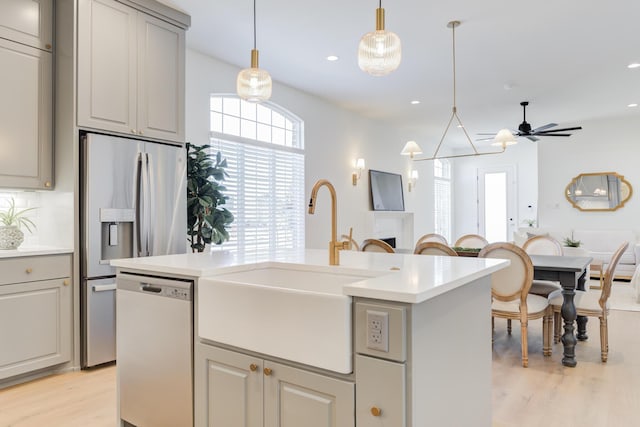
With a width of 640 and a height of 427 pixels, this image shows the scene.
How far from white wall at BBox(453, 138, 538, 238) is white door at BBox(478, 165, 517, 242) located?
10 centimetres

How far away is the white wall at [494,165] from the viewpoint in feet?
33.2

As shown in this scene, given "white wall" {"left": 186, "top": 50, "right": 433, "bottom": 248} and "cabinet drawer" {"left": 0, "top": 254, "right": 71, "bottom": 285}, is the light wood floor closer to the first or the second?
"cabinet drawer" {"left": 0, "top": 254, "right": 71, "bottom": 285}

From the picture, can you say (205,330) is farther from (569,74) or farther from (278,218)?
(569,74)

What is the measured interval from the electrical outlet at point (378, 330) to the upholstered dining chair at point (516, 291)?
2.32m

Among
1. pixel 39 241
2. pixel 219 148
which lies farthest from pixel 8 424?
pixel 219 148

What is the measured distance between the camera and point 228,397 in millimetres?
1769

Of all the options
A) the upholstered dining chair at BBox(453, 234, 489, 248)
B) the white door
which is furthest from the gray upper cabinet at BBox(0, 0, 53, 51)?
the white door

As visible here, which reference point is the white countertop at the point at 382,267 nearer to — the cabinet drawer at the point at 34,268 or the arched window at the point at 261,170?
the cabinet drawer at the point at 34,268

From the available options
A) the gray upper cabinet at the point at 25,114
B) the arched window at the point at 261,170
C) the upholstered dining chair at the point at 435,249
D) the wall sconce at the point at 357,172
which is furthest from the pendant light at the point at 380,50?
the wall sconce at the point at 357,172

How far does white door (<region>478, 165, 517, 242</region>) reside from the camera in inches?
409

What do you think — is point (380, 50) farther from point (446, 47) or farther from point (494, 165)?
point (494, 165)

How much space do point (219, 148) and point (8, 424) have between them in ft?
10.3

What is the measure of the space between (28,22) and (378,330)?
3.28m

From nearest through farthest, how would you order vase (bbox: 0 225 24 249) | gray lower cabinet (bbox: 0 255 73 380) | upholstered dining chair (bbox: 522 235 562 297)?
gray lower cabinet (bbox: 0 255 73 380), vase (bbox: 0 225 24 249), upholstered dining chair (bbox: 522 235 562 297)
